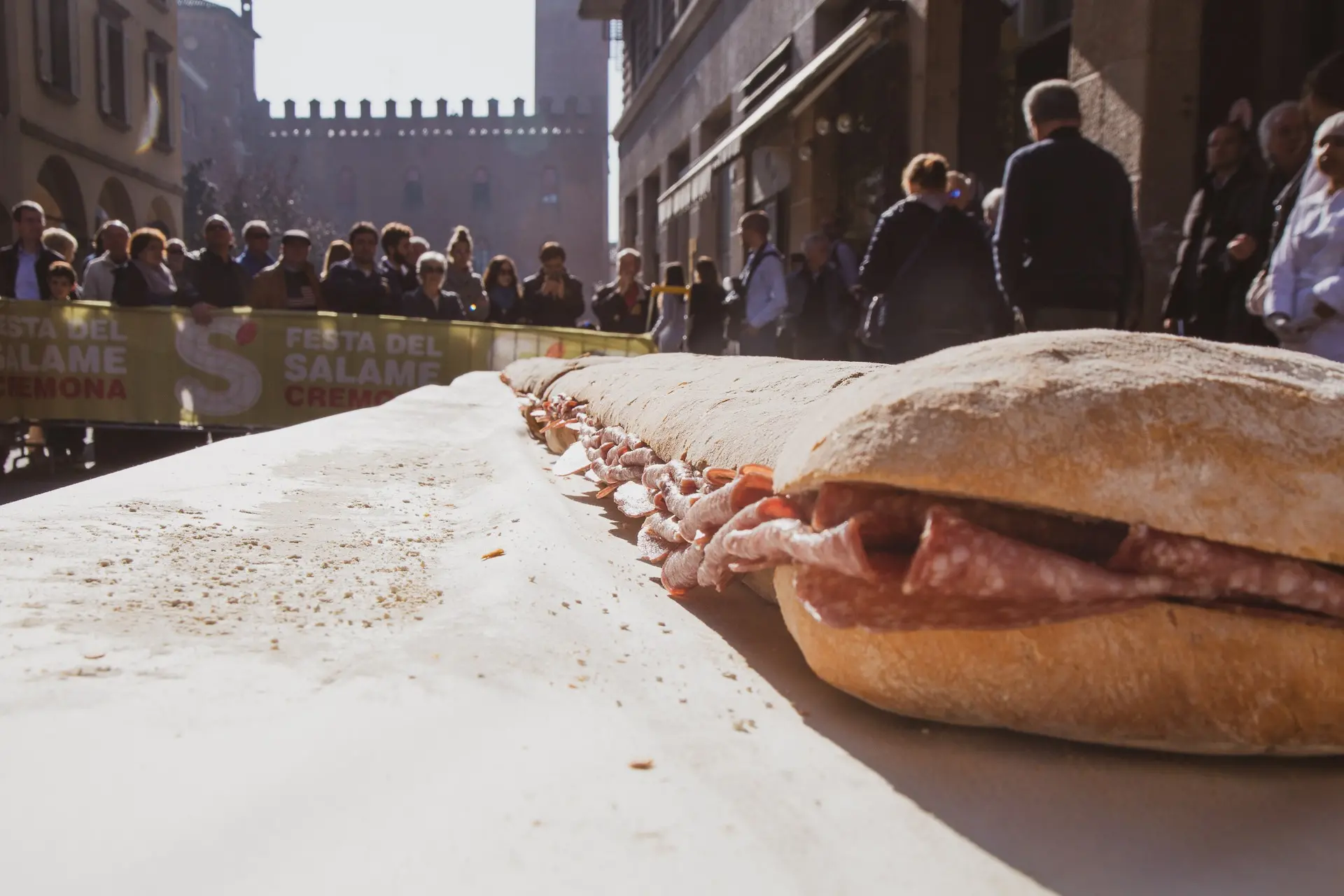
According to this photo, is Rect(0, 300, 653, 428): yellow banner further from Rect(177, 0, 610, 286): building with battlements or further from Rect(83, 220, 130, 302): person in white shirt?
Rect(177, 0, 610, 286): building with battlements

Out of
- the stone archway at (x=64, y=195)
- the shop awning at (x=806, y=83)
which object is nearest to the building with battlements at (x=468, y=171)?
the stone archway at (x=64, y=195)

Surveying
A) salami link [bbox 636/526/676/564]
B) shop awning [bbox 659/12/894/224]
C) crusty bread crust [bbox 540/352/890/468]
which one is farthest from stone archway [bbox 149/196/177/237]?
salami link [bbox 636/526/676/564]

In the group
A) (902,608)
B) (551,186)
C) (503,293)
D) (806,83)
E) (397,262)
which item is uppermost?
(551,186)

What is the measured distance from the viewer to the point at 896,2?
26.9ft

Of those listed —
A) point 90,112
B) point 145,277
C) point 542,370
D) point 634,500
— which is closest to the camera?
point 634,500

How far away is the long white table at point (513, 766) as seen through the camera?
0.83 m

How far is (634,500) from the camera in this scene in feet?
7.20

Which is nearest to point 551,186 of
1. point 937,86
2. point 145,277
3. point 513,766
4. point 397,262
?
point 397,262

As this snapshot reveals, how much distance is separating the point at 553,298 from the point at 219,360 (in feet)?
9.43

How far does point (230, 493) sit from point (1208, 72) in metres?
5.53

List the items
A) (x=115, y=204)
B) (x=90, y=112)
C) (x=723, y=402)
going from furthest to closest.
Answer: (x=115, y=204) < (x=90, y=112) < (x=723, y=402)

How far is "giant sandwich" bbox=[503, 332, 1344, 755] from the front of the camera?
42.1 inches

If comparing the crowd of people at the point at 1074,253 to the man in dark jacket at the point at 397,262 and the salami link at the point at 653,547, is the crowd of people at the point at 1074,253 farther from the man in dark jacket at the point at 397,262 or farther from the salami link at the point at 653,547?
the man in dark jacket at the point at 397,262

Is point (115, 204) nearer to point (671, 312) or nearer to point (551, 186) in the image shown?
point (671, 312)
